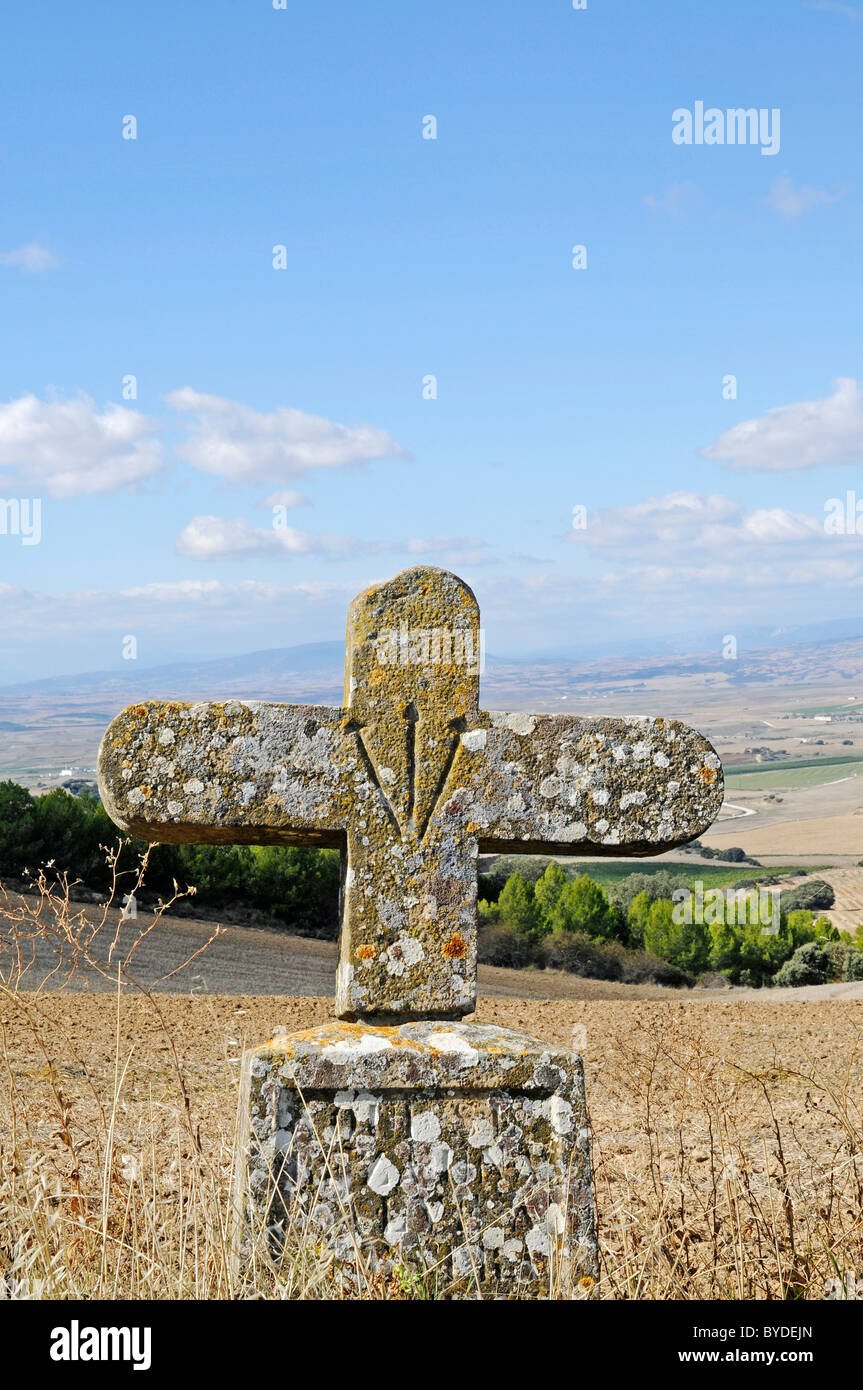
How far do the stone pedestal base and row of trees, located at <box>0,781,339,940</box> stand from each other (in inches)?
675

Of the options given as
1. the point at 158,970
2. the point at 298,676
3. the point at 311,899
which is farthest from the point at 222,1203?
the point at 298,676

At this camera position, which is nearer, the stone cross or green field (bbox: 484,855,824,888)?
the stone cross

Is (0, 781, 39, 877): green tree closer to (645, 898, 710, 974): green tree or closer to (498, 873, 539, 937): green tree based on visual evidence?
(498, 873, 539, 937): green tree

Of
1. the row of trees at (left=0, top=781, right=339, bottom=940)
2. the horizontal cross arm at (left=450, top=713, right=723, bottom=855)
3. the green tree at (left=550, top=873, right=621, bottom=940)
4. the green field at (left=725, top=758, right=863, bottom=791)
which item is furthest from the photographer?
the green field at (left=725, top=758, right=863, bottom=791)

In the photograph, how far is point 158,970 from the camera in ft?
56.5

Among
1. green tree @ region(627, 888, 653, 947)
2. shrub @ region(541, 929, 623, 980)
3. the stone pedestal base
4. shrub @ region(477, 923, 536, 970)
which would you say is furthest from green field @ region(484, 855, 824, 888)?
the stone pedestal base

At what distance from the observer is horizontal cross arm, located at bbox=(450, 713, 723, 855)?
3.25m

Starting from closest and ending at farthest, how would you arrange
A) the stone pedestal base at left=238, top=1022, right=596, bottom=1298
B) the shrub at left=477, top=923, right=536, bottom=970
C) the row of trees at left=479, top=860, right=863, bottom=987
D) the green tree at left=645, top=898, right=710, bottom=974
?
the stone pedestal base at left=238, top=1022, right=596, bottom=1298, the shrub at left=477, top=923, right=536, bottom=970, the row of trees at left=479, top=860, right=863, bottom=987, the green tree at left=645, top=898, right=710, bottom=974

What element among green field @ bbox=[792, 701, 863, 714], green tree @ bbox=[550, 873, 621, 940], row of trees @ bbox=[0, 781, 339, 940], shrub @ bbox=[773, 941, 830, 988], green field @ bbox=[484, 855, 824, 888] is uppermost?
green field @ bbox=[792, 701, 863, 714]

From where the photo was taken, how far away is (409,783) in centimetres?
323

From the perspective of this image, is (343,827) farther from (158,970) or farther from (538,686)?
(538,686)

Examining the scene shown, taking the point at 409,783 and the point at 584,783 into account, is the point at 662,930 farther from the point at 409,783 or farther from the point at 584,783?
the point at 409,783

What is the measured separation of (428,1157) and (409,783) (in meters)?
1.07

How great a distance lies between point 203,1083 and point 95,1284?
21.5 feet
